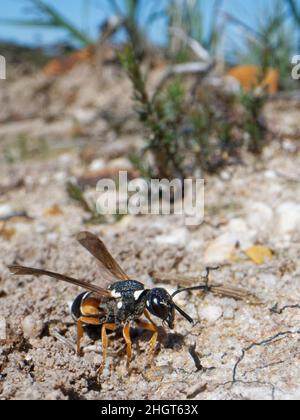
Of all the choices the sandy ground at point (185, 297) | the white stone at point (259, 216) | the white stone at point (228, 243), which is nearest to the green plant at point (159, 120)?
the sandy ground at point (185, 297)

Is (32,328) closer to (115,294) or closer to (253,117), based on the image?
(115,294)

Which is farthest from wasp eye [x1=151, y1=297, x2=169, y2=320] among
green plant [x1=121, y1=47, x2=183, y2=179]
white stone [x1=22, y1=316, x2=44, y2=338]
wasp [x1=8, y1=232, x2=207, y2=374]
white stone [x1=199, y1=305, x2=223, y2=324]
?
green plant [x1=121, y1=47, x2=183, y2=179]

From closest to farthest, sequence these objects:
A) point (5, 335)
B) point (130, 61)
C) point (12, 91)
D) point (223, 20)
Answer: point (5, 335), point (130, 61), point (223, 20), point (12, 91)

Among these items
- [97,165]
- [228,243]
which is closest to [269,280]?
[228,243]

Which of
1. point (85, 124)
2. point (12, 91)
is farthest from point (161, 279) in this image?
point (12, 91)

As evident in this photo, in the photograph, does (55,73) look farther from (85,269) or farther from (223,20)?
(85,269)

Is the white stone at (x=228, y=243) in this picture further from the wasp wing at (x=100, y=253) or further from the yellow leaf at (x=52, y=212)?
the yellow leaf at (x=52, y=212)
